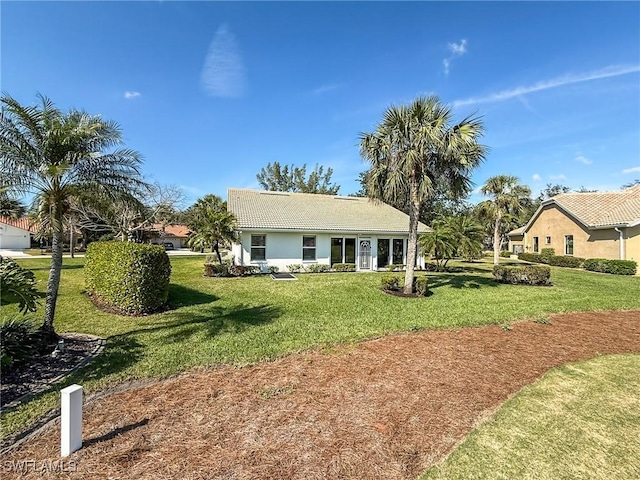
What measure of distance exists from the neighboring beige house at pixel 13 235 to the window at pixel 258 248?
3757 cm

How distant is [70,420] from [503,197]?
2767 cm

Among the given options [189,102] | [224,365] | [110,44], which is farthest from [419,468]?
[189,102]

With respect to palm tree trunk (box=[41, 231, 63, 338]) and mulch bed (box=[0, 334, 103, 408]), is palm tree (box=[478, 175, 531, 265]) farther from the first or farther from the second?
palm tree trunk (box=[41, 231, 63, 338])

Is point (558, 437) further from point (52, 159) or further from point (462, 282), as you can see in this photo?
point (462, 282)

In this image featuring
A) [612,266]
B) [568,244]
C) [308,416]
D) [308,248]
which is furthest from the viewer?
[568,244]

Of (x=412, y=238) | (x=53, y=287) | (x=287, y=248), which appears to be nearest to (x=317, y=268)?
(x=287, y=248)

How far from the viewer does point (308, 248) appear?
63.1 feet

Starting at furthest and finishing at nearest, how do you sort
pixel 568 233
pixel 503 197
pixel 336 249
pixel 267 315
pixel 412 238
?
pixel 568 233 < pixel 503 197 < pixel 336 249 < pixel 412 238 < pixel 267 315

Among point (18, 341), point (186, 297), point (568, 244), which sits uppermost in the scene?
point (568, 244)

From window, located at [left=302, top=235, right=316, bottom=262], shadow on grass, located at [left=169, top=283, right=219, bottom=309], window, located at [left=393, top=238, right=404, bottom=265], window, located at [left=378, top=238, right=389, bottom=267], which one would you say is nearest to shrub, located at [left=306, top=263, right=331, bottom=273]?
window, located at [left=302, top=235, right=316, bottom=262]

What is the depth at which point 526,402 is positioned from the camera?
4516 mm

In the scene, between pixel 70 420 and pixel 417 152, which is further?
pixel 417 152

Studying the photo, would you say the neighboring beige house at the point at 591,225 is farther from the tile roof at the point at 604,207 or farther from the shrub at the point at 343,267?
the shrub at the point at 343,267

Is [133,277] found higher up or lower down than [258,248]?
lower down
